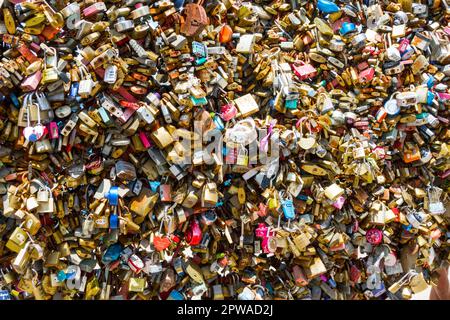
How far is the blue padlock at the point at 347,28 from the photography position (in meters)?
2.87

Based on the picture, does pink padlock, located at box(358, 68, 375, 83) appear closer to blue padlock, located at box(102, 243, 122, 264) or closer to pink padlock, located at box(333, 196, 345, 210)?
pink padlock, located at box(333, 196, 345, 210)

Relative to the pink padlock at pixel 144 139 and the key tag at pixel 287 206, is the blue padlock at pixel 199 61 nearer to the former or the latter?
the pink padlock at pixel 144 139

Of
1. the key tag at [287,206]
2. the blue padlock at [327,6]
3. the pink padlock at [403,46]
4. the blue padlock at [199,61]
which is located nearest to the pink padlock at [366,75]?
the pink padlock at [403,46]

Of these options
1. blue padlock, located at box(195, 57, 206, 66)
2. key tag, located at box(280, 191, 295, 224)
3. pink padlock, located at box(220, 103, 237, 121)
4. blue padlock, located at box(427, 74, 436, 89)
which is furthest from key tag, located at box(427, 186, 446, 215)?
blue padlock, located at box(195, 57, 206, 66)

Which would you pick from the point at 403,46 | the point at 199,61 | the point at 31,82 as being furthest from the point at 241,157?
the point at 403,46

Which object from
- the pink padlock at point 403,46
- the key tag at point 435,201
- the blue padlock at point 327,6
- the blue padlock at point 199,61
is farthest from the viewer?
Answer: the key tag at point 435,201

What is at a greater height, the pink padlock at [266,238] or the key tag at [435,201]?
the pink padlock at [266,238]

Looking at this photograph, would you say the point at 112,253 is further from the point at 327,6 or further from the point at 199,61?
the point at 327,6

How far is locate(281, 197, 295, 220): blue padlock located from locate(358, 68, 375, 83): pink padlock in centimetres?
75

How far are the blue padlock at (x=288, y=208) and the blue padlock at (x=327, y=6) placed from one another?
0.98 m

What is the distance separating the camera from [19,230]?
7.64 ft

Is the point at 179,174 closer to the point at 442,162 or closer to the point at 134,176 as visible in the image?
the point at 134,176

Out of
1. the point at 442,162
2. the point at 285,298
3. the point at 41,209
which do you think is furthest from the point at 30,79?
the point at 442,162

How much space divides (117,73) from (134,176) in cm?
46
